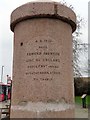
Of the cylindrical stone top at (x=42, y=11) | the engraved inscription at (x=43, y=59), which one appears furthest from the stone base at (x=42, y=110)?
the cylindrical stone top at (x=42, y=11)

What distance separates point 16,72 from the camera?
382cm

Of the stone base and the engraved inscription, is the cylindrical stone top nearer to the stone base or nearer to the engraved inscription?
the engraved inscription

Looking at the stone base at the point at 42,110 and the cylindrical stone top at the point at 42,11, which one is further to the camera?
the cylindrical stone top at the point at 42,11

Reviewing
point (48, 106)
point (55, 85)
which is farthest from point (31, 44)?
point (48, 106)

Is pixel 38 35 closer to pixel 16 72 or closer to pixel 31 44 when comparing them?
pixel 31 44

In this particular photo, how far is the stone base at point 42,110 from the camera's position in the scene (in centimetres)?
349

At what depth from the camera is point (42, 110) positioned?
3488 mm

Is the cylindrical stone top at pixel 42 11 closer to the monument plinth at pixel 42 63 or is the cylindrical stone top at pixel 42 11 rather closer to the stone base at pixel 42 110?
the monument plinth at pixel 42 63

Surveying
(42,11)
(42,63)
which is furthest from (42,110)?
(42,11)

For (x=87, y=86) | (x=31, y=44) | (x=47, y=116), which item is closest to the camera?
(x=47, y=116)

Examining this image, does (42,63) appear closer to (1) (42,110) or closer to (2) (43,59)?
(2) (43,59)

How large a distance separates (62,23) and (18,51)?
0.82 metres

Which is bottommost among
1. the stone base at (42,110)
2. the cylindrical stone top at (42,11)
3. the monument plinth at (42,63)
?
the stone base at (42,110)

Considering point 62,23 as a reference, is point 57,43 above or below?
below
